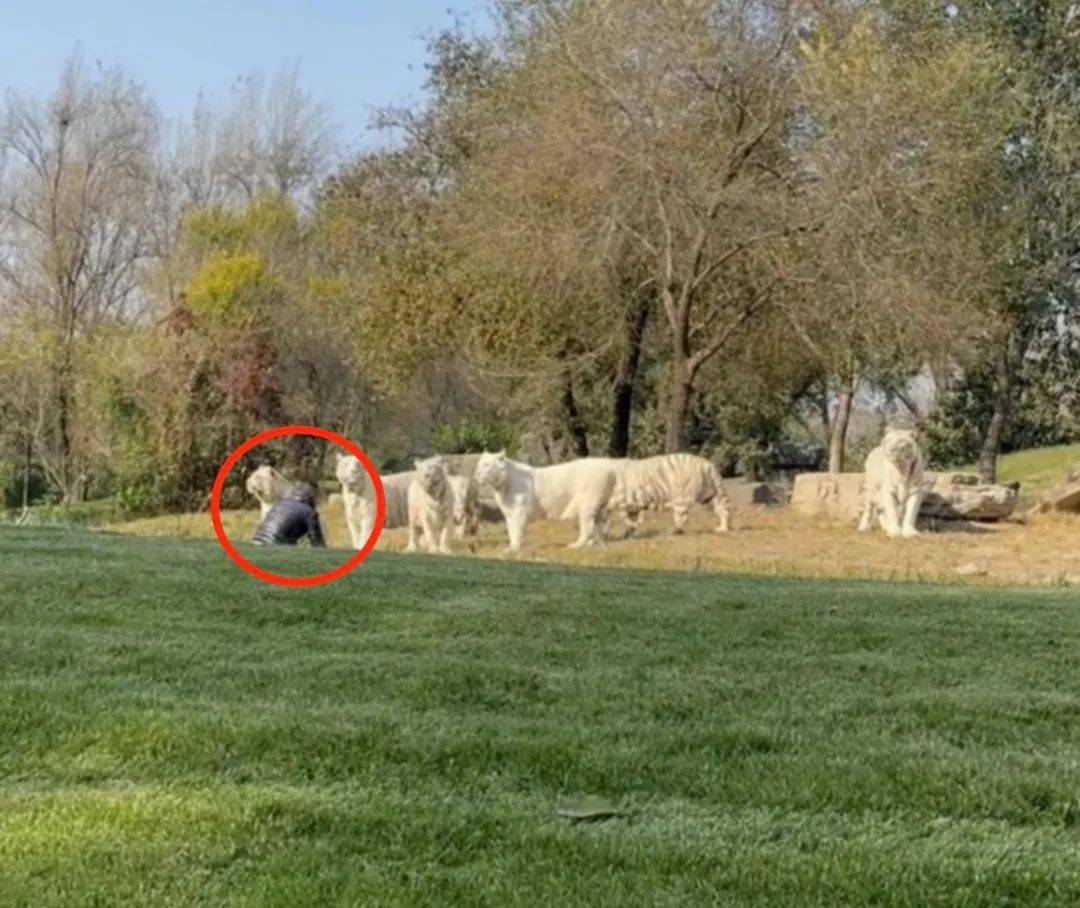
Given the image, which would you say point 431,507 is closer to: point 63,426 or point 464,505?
point 464,505

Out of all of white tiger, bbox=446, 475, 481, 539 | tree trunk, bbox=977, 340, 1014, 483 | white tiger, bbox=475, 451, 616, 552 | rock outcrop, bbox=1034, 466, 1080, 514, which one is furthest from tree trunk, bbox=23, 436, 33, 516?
rock outcrop, bbox=1034, 466, 1080, 514

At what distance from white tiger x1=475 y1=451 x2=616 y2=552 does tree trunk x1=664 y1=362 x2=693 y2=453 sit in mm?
3308

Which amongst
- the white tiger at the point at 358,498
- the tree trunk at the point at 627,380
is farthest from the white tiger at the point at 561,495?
the tree trunk at the point at 627,380

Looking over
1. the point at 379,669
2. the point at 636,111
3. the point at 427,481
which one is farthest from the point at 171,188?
the point at 379,669

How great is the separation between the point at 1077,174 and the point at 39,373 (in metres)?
19.9

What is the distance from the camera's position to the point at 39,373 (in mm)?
27219

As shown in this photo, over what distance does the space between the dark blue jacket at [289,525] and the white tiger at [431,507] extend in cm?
88

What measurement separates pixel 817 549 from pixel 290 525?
487 cm

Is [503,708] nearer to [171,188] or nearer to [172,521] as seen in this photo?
[172,521]

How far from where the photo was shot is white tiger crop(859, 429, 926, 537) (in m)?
13.4

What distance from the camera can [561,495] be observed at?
13.0m

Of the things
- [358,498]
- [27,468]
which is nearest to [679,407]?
[358,498]

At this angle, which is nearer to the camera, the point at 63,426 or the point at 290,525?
Result: the point at 290,525

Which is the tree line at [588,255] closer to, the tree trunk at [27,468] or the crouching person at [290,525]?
the tree trunk at [27,468]
